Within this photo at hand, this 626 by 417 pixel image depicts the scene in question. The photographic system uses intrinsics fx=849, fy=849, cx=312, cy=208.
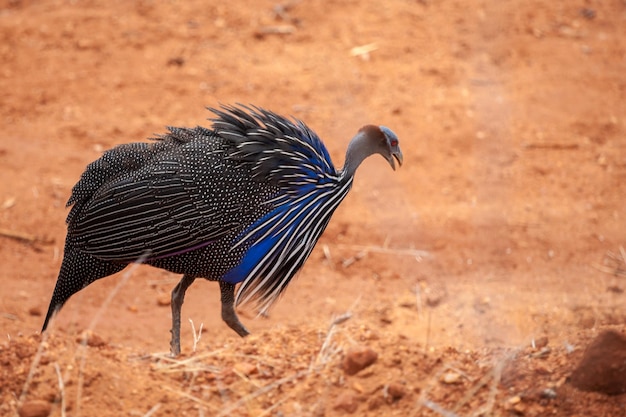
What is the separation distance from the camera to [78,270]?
4266mm

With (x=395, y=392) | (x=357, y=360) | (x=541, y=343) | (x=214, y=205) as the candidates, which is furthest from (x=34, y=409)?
(x=541, y=343)

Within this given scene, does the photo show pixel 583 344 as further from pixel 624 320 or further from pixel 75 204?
pixel 75 204

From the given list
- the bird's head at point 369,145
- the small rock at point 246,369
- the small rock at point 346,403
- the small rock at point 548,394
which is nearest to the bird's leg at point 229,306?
the small rock at point 246,369

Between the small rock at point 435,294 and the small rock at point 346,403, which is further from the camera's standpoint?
the small rock at point 435,294

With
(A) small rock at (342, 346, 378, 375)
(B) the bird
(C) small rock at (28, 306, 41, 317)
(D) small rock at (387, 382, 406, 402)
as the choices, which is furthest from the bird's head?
(C) small rock at (28, 306, 41, 317)

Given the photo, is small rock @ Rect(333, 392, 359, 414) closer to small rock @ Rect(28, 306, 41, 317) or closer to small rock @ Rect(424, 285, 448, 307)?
small rock @ Rect(424, 285, 448, 307)

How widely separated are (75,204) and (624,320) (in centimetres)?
310

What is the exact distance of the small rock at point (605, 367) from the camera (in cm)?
340

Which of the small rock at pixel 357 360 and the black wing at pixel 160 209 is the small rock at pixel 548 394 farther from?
the black wing at pixel 160 209

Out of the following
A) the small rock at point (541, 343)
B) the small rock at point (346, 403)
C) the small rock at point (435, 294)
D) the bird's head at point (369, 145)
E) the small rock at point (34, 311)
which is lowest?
the small rock at point (435, 294)

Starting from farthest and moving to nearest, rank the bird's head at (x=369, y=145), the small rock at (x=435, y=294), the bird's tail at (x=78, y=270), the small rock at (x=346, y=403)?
the small rock at (x=435, y=294) < the bird's head at (x=369, y=145) < the bird's tail at (x=78, y=270) < the small rock at (x=346, y=403)

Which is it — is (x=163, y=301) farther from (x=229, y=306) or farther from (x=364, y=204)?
(x=364, y=204)

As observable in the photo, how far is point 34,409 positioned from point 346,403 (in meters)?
1.26

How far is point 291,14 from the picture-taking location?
8.88m
